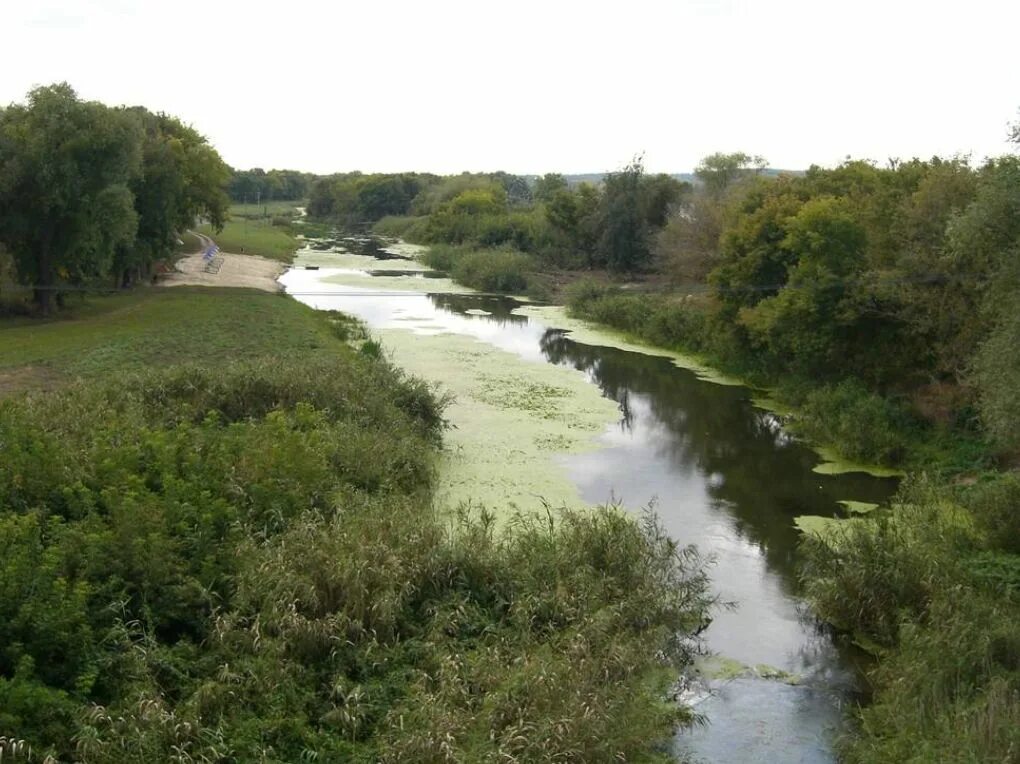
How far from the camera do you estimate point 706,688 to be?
10.7 meters

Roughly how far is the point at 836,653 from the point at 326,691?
6.57m

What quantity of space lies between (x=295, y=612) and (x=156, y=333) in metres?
20.9

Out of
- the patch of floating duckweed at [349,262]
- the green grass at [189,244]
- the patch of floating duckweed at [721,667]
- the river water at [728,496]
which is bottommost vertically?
Answer: the patch of floating duckweed at [721,667]

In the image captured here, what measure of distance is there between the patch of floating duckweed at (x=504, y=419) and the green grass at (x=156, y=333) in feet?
12.5

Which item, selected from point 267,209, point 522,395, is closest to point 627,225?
point 522,395

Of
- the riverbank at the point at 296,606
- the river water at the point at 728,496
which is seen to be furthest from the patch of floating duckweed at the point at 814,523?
the riverbank at the point at 296,606

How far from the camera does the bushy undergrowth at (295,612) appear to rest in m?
7.95

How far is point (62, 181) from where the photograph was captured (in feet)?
91.7

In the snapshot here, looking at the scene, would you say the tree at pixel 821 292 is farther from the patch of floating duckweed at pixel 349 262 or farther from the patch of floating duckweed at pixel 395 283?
the patch of floating duckweed at pixel 349 262

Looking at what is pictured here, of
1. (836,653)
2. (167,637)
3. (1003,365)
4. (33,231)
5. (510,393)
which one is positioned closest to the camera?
(167,637)

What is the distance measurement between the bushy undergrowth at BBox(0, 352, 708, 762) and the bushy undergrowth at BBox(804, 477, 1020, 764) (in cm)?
196

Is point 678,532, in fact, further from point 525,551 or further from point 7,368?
point 7,368

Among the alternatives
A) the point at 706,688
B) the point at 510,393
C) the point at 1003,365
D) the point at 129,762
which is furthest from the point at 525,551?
the point at 510,393

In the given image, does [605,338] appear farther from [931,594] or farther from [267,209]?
[267,209]
